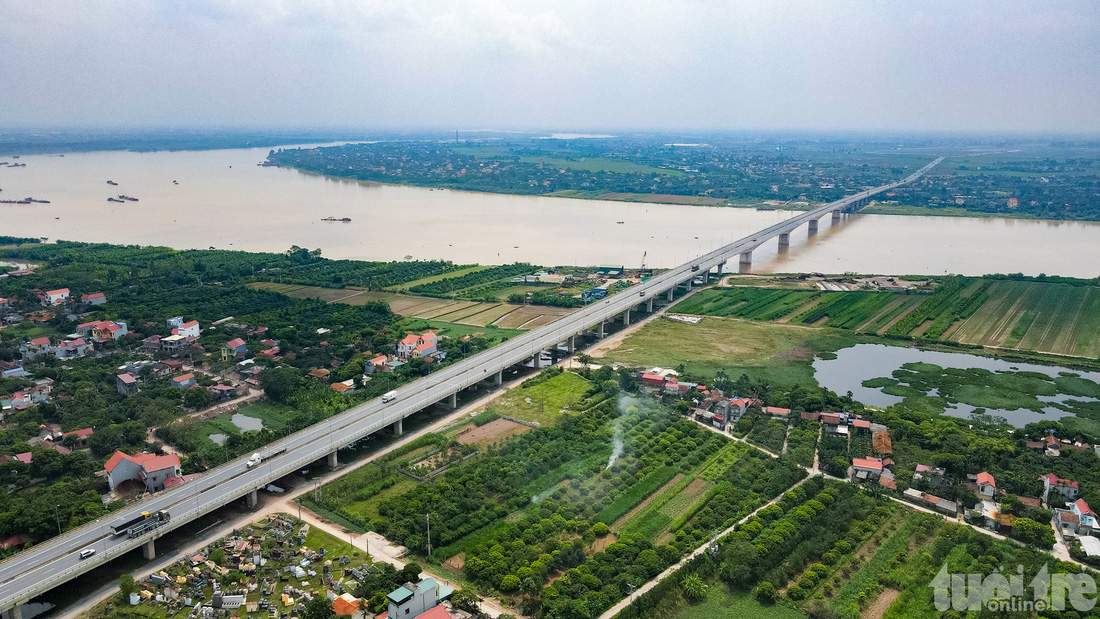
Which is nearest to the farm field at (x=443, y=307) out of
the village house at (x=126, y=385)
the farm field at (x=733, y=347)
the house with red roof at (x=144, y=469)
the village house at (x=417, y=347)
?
the farm field at (x=733, y=347)

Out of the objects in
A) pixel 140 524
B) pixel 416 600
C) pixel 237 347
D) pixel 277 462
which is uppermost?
pixel 237 347

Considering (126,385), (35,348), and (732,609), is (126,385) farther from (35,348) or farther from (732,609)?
(732,609)

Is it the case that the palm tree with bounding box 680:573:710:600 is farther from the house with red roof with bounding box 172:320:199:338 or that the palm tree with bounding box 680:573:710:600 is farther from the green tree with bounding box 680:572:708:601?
the house with red roof with bounding box 172:320:199:338

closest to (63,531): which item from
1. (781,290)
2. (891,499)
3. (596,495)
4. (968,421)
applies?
(596,495)

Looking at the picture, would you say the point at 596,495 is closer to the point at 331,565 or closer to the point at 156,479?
the point at 331,565

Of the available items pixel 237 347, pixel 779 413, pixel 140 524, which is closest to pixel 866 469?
pixel 779 413
